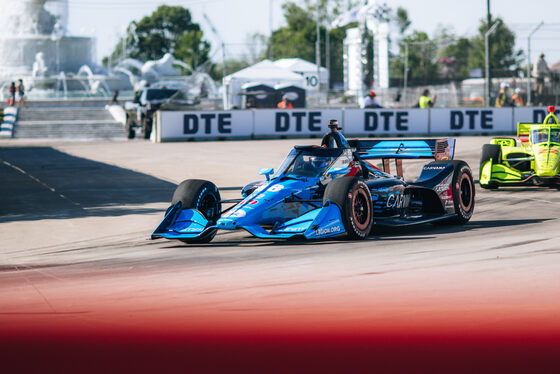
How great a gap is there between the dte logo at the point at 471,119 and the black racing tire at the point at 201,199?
26847 mm

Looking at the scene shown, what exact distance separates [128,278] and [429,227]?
5021 millimetres

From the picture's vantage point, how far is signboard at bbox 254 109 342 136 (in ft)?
116

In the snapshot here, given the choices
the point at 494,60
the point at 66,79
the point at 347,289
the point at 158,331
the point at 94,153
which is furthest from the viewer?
the point at 494,60

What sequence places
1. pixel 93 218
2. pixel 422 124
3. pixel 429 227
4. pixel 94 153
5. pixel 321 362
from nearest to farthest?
pixel 321 362
pixel 429 227
pixel 93 218
pixel 94 153
pixel 422 124

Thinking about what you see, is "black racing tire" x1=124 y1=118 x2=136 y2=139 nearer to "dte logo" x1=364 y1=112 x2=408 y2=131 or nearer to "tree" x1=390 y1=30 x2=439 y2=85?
"dte logo" x1=364 y1=112 x2=408 y2=131

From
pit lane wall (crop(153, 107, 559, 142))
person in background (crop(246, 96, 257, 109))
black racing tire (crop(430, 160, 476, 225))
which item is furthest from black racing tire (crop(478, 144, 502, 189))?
person in background (crop(246, 96, 257, 109))

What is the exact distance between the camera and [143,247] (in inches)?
419

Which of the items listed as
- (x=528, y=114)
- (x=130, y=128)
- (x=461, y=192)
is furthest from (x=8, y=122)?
(x=461, y=192)

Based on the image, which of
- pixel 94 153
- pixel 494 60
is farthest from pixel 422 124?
pixel 494 60

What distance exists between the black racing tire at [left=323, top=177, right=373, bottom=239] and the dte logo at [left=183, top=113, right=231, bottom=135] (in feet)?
78.7

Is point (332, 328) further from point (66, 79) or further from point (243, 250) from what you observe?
point (66, 79)

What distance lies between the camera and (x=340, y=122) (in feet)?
118

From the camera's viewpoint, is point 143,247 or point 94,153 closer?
point 143,247

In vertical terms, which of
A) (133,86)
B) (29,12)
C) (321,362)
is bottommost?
(321,362)
